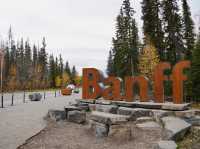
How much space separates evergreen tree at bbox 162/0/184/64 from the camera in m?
29.8

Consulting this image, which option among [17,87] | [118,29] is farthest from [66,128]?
[17,87]

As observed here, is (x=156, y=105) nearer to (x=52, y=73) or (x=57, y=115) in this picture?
(x=57, y=115)

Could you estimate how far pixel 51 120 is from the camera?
1178cm

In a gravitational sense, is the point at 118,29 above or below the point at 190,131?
above

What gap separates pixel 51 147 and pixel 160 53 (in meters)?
25.1

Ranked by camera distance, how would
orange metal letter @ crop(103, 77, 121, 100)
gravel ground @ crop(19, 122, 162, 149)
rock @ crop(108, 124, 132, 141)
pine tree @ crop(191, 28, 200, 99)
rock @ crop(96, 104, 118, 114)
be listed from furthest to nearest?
pine tree @ crop(191, 28, 200, 99), orange metal letter @ crop(103, 77, 121, 100), rock @ crop(96, 104, 118, 114), rock @ crop(108, 124, 132, 141), gravel ground @ crop(19, 122, 162, 149)

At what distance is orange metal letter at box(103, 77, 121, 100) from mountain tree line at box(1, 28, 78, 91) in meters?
48.1

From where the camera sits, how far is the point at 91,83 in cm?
1603

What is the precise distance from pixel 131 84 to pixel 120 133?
21.0 ft

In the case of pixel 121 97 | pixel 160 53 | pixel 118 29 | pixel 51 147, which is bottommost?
pixel 51 147

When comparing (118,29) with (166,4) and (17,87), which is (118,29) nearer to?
(166,4)

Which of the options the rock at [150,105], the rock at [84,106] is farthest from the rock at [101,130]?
the rock at [84,106]

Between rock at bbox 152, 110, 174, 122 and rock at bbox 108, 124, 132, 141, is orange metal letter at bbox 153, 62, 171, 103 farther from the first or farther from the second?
rock at bbox 108, 124, 132, 141

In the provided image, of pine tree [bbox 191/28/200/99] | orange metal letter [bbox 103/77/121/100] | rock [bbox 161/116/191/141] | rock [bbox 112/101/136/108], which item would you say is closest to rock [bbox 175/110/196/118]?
rock [bbox 161/116/191/141]
